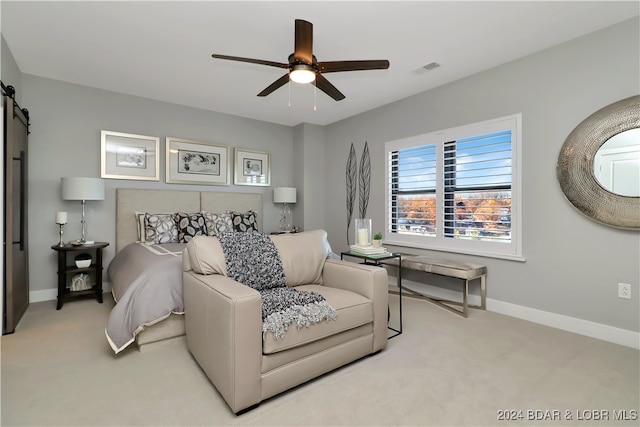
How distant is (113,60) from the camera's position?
10.3 ft

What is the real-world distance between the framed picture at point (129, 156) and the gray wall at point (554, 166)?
3775mm

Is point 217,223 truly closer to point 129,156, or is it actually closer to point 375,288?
point 129,156

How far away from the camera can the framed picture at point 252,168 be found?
16.5 ft

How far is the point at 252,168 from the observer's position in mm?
5195

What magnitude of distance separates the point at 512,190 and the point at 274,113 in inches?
135

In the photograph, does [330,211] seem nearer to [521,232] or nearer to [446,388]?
[521,232]

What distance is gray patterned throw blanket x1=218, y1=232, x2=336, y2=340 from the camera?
5.86 ft

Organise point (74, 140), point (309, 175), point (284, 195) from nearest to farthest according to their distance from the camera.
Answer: point (74, 140)
point (284, 195)
point (309, 175)

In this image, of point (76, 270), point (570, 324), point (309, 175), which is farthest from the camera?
point (309, 175)

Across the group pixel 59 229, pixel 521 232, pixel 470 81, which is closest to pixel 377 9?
pixel 470 81

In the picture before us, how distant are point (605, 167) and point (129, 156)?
5076mm

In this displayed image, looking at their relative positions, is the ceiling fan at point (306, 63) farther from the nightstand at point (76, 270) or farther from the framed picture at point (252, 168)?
the framed picture at point (252, 168)

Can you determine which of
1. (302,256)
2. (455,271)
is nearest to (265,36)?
(302,256)

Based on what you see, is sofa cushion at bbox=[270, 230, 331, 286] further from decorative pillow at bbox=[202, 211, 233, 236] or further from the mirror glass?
the mirror glass
